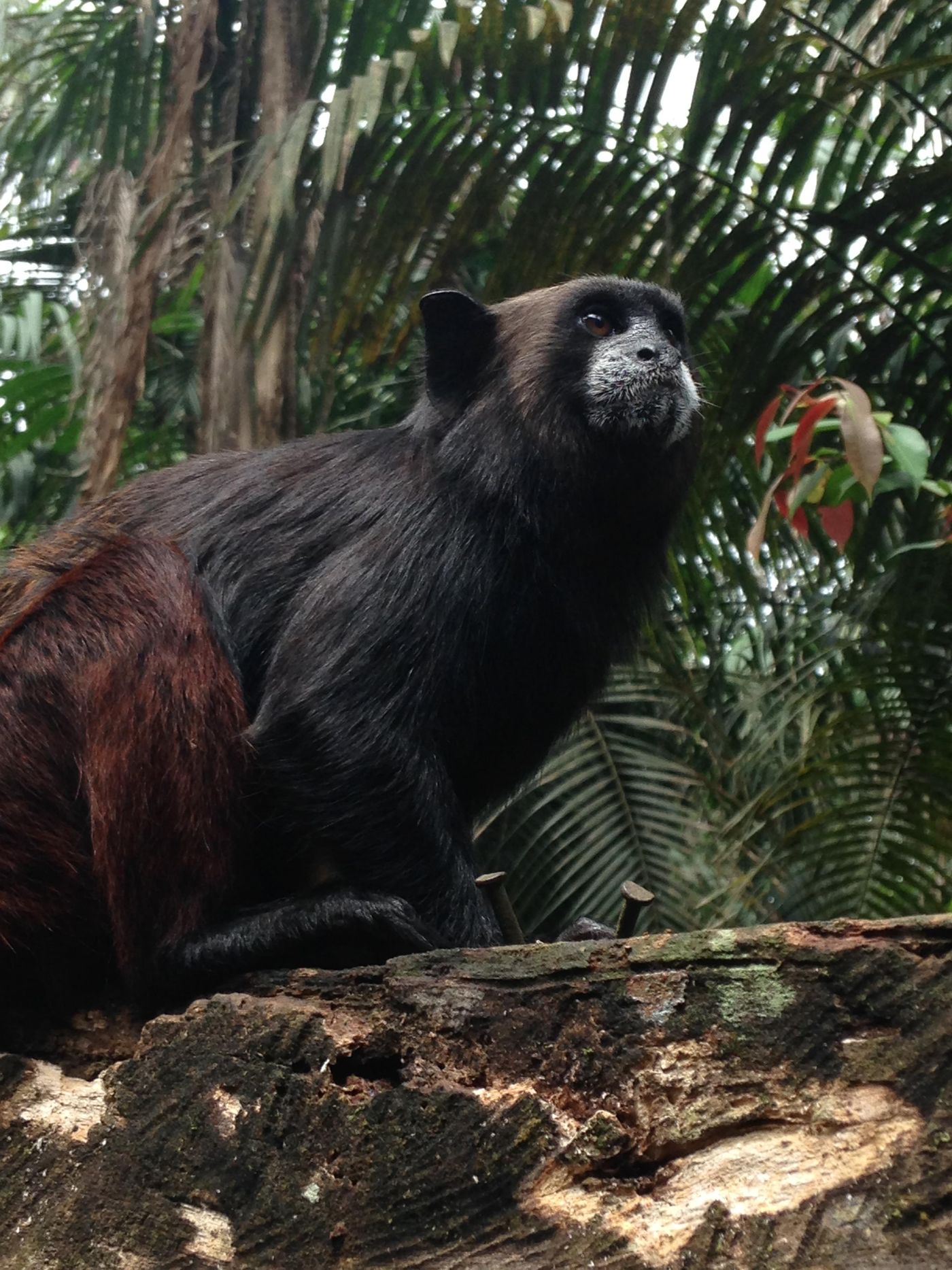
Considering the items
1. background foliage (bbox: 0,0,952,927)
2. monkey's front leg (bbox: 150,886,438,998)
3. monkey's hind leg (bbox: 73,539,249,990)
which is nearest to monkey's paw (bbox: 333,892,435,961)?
monkey's front leg (bbox: 150,886,438,998)

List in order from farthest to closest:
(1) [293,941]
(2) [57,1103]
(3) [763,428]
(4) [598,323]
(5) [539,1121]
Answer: (3) [763,428] < (4) [598,323] < (1) [293,941] < (2) [57,1103] < (5) [539,1121]

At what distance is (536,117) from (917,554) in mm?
2185

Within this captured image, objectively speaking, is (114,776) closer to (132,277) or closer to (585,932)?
(585,932)

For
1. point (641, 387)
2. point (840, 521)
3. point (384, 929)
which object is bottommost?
point (384, 929)

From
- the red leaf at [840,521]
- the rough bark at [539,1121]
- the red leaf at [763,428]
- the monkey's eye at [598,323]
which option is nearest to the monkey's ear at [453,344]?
the monkey's eye at [598,323]

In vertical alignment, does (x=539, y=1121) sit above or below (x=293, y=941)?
above

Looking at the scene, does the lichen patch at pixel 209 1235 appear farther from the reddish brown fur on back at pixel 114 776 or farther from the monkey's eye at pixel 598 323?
the monkey's eye at pixel 598 323

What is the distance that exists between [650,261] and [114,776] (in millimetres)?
3729

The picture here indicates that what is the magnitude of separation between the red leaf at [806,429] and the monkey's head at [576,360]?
0.30 metres

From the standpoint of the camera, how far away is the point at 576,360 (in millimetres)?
4008

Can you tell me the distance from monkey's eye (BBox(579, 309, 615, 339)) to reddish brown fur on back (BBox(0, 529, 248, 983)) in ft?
5.09

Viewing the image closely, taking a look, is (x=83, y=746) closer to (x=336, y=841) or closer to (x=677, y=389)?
(x=336, y=841)

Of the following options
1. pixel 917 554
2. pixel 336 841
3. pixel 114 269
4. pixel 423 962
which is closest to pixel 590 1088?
pixel 423 962

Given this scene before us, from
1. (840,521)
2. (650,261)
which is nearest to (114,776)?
(840,521)
